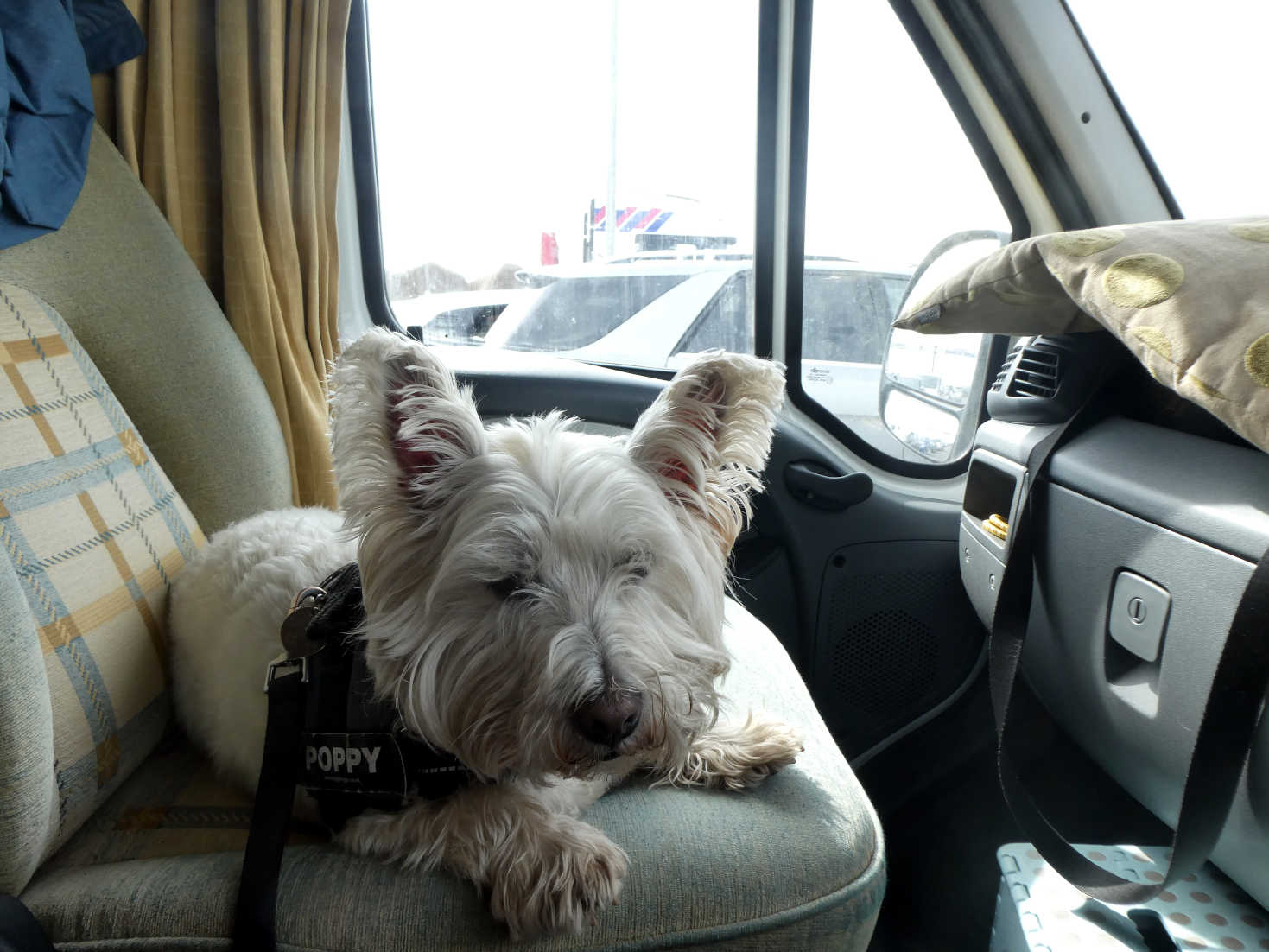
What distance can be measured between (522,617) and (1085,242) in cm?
101

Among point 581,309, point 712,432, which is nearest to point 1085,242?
point 712,432

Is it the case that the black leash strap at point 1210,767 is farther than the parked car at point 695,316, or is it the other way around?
the parked car at point 695,316

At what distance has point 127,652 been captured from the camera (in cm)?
131

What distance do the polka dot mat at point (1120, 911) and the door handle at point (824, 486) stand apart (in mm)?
1048

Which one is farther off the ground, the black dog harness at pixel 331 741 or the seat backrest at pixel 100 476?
the seat backrest at pixel 100 476

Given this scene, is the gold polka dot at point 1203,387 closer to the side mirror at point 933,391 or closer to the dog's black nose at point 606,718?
the dog's black nose at point 606,718

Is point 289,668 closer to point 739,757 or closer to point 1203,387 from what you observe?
point 739,757

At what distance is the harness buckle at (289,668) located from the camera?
1.16 meters

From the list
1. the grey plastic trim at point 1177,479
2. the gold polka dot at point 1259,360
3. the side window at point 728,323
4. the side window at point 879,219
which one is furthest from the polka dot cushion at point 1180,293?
the side window at point 728,323

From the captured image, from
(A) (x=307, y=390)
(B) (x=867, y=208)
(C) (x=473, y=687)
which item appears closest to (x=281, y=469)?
(A) (x=307, y=390)

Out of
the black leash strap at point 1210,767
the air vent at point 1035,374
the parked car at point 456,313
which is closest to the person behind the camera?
the black leash strap at point 1210,767

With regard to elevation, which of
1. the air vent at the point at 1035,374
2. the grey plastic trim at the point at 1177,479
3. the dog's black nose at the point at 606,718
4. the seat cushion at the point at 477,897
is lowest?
the seat cushion at the point at 477,897

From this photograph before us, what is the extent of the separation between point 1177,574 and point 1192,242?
461mm

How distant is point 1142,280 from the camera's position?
3.61 ft
